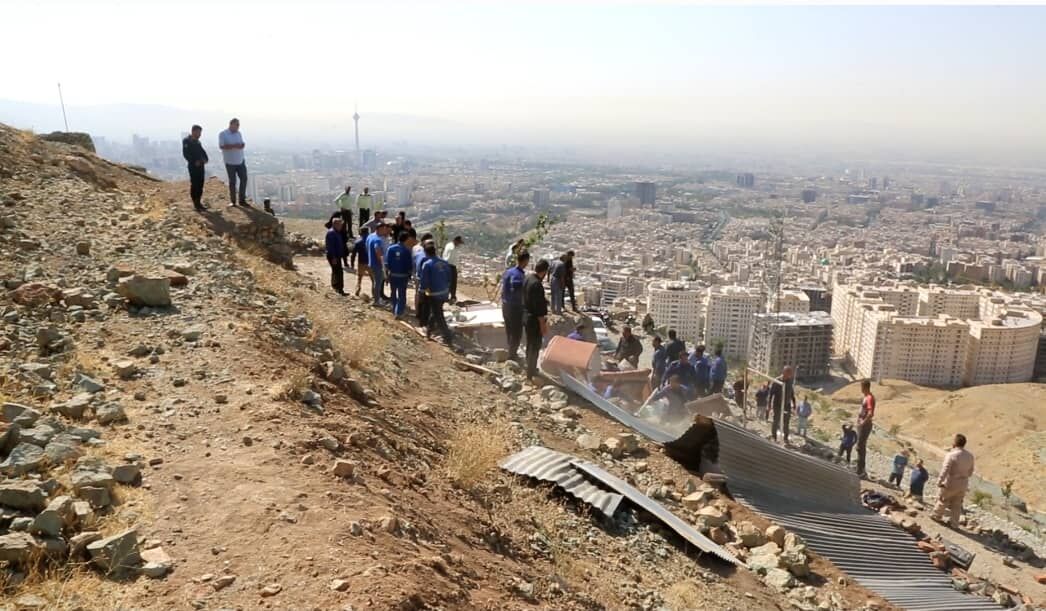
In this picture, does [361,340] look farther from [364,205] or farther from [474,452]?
[364,205]

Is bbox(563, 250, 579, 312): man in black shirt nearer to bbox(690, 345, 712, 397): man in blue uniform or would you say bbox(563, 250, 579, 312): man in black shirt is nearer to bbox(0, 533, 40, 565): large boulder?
bbox(690, 345, 712, 397): man in blue uniform

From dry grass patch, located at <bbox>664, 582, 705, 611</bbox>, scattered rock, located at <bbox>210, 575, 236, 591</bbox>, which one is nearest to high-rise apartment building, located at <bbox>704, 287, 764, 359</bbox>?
dry grass patch, located at <bbox>664, 582, 705, 611</bbox>

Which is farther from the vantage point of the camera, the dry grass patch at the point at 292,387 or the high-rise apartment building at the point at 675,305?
the high-rise apartment building at the point at 675,305

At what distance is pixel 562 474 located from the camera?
17.0 feet

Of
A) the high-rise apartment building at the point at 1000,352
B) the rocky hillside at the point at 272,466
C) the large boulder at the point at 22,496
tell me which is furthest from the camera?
the high-rise apartment building at the point at 1000,352

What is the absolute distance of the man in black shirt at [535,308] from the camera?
7223mm

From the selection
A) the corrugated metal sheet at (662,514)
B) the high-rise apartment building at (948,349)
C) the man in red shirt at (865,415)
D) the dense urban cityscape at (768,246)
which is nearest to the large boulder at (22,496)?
the corrugated metal sheet at (662,514)

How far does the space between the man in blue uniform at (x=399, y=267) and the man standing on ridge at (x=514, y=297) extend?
1451mm

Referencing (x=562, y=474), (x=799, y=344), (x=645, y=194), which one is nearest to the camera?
(x=562, y=474)

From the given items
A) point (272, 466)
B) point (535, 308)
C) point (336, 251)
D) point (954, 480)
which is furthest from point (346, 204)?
point (954, 480)

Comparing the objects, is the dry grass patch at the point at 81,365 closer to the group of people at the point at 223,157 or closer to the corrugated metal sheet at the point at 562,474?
the corrugated metal sheet at the point at 562,474

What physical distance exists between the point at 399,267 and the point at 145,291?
3210mm

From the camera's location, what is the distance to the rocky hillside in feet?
9.55

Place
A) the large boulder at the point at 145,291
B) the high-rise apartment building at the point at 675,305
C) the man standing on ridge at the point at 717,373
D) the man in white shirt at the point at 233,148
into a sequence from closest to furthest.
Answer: the large boulder at the point at 145,291 < the man standing on ridge at the point at 717,373 < the man in white shirt at the point at 233,148 < the high-rise apartment building at the point at 675,305
